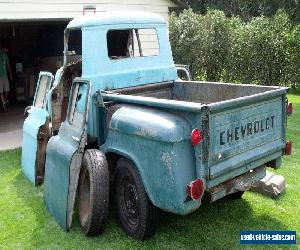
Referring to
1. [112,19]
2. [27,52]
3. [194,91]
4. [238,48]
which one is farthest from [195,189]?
[27,52]

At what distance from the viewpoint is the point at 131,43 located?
6660 millimetres

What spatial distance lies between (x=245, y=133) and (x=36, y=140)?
132 inches

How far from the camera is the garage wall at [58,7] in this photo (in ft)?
30.2

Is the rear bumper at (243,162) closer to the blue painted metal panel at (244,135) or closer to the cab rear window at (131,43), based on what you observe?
the blue painted metal panel at (244,135)

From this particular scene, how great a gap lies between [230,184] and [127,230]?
49.9 inches

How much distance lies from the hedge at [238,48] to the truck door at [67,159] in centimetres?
956

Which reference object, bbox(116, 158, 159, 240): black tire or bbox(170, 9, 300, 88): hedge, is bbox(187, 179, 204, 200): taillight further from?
bbox(170, 9, 300, 88): hedge

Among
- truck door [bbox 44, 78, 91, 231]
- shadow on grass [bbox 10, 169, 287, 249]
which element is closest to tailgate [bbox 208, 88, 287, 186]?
shadow on grass [bbox 10, 169, 287, 249]

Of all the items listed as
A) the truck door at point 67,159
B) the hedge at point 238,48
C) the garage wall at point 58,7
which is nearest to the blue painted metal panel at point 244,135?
the truck door at point 67,159
